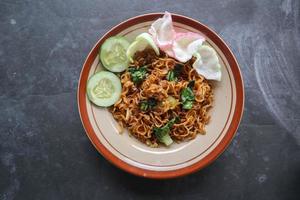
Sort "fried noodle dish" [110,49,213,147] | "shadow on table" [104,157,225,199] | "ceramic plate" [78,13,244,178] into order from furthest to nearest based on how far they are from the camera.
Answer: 1. "shadow on table" [104,157,225,199]
2. "fried noodle dish" [110,49,213,147]
3. "ceramic plate" [78,13,244,178]

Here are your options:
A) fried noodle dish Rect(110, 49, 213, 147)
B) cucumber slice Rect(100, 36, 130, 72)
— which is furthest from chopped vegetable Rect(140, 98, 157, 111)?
cucumber slice Rect(100, 36, 130, 72)

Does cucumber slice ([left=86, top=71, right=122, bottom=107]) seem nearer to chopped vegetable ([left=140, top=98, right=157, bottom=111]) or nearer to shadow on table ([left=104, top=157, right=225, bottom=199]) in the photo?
chopped vegetable ([left=140, top=98, right=157, bottom=111])

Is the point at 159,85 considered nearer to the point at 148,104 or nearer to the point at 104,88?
the point at 148,104

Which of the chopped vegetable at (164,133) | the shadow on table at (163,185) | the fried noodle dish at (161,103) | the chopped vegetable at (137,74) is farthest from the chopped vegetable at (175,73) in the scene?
the shadow on table at (163,185)

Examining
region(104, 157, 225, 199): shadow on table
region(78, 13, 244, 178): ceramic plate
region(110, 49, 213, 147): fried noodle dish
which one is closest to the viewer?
region(78, 13, 244, 178): ceramic plate

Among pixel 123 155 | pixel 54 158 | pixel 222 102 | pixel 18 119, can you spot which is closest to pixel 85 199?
pixel 54 158
